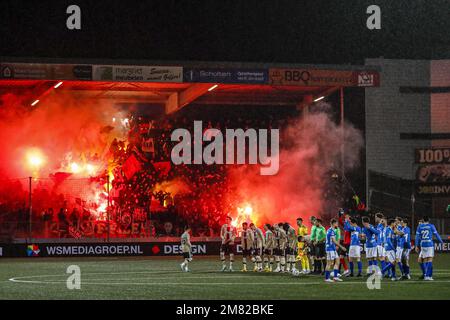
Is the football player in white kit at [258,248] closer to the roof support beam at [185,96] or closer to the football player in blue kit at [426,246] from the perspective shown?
the football player in blue kit at [426,246]

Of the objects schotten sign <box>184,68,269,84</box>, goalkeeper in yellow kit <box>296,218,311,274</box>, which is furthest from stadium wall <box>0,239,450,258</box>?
goalkeeper in yellow kit <box>296,218,311,274</box>

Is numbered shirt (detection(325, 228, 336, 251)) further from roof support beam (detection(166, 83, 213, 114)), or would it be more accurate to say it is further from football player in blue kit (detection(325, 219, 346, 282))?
roof support beam (detection(166, 83, 213, 114))

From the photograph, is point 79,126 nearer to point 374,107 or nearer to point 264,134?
point 264,134

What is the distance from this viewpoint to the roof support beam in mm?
49647

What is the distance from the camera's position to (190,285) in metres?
25.4

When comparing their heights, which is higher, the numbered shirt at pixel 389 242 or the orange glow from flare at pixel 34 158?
the orange glow from flare at pixel 34 158

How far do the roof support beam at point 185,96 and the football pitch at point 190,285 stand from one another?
16.1 m

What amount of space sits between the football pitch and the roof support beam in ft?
53.0

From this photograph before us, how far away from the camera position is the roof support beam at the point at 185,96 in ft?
163

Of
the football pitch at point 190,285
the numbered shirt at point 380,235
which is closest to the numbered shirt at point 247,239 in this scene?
the football pitch at point 190,285

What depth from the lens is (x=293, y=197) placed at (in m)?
52.1

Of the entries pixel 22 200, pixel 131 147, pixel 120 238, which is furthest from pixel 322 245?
pixel 131 147

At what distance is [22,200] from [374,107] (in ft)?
69.8

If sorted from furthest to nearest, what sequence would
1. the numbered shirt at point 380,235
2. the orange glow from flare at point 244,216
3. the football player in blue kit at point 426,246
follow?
the orange glow from flare at point 244,216
the numbered shirt at point 380,235
the football player in blue kit at point 426,246
